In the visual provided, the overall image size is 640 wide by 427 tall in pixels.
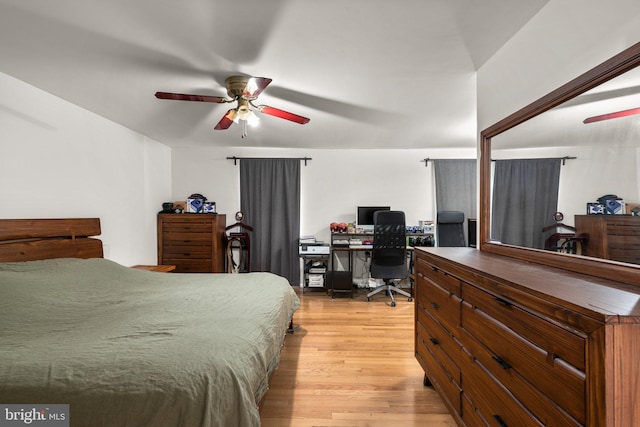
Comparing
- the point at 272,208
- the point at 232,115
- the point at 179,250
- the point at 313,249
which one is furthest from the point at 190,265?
the point at 232,115

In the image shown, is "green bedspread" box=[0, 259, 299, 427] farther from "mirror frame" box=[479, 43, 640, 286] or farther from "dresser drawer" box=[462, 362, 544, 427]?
"mirror frame" box=[479, 43, 640, 286]

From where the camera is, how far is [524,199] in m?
1.66

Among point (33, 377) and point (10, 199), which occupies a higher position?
point (10, 199)

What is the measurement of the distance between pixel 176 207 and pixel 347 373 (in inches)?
147

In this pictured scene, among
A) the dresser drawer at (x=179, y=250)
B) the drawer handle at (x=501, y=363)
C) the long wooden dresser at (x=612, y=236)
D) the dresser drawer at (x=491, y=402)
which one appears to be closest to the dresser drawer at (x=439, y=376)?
the dresser drawer at (x=491, y=402)

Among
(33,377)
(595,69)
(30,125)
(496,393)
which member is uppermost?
(30,125)

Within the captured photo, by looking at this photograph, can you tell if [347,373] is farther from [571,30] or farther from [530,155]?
[571,30]

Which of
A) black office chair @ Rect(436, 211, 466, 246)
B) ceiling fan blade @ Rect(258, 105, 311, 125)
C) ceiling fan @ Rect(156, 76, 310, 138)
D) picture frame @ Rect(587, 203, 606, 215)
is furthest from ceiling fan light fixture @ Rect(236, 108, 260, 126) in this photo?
black office chair @ Rect(436, 211, 466, 246)

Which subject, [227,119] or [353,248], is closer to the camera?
[227,119]

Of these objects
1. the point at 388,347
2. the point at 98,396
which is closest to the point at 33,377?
the point at 98,396

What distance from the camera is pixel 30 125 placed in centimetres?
253

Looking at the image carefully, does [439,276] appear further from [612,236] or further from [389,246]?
[389,246]

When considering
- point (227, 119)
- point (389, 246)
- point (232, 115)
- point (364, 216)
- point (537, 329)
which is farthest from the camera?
point (364, 216)

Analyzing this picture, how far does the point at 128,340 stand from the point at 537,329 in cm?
167
